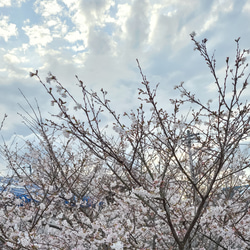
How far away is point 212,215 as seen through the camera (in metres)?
3.73

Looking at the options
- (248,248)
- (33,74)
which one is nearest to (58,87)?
(33,74)

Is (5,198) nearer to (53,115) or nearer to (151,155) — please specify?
(53,115)

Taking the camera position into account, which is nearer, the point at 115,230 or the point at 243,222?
the point at 115,230

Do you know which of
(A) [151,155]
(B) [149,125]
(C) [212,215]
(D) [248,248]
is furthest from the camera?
(A) [151,155]

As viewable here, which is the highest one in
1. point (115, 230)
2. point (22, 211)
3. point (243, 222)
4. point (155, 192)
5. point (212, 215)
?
point (243, 222)

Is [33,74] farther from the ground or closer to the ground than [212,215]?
farther from the ground

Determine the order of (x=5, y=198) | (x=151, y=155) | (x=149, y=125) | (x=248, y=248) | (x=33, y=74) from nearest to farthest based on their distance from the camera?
1. (x=33, y=74)
2. (x=149, y=125)
3. (x=248, y=248)
4. (x=5, y=198)
5. (x=151, y=155)

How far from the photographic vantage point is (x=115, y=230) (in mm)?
3918

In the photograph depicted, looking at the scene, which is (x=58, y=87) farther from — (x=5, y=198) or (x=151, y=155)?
(x=151, y=155)

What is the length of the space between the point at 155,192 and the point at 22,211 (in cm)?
418

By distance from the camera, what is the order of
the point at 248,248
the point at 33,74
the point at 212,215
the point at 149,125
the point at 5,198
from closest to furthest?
the point at 33,74
the point at 212,215
the point at 149,125
the point at 248,248
the point at 5,198

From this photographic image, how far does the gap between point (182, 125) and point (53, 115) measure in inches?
88.9

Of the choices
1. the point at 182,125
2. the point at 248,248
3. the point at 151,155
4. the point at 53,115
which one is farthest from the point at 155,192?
the point at 151,155

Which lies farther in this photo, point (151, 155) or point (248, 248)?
point (151, 155)
